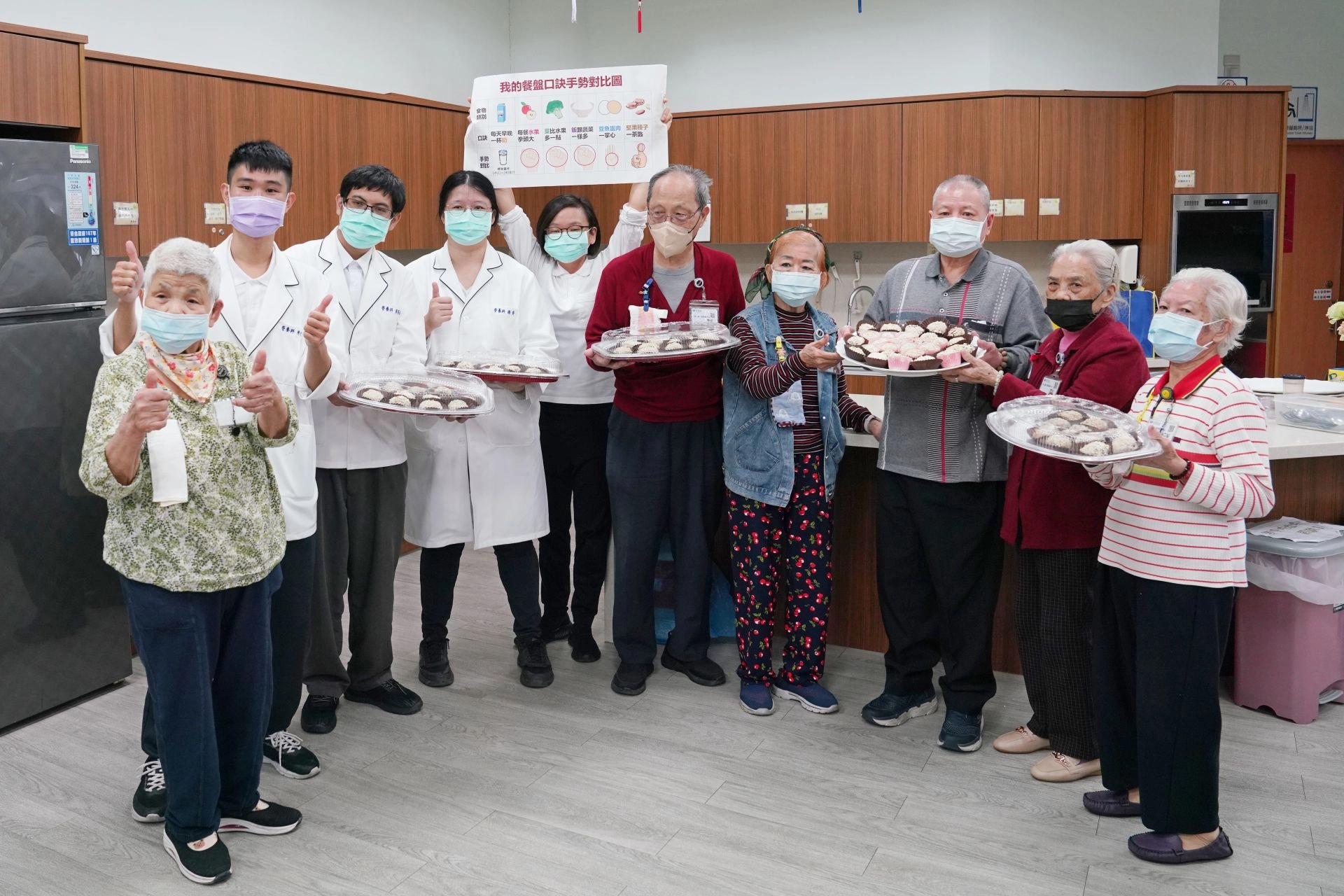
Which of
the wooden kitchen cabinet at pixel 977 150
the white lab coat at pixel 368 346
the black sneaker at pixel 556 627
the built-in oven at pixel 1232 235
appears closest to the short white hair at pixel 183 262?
the white lab coat at pixel 368 346

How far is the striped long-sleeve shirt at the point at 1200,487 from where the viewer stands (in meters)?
2.31

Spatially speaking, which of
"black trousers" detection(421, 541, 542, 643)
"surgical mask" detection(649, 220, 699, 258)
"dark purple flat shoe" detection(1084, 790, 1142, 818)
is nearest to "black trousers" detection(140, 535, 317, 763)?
"black trousers" detection(421, 541, 542, 643)

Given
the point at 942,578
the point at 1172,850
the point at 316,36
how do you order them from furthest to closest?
1. the point at 316,36
2. the point at 942,578
3. the point at 1172,850

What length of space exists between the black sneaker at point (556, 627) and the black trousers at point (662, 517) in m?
0.44

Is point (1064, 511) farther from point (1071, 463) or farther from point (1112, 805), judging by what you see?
point (1112, 805)

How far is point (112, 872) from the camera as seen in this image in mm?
2529

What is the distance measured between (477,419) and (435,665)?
34.4 inches

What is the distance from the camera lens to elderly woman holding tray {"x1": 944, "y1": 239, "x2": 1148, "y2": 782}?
2.72 metres

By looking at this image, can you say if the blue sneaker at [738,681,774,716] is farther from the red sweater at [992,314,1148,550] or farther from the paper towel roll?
the paper towel roll

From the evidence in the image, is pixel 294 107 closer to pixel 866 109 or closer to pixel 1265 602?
pixel 866 109

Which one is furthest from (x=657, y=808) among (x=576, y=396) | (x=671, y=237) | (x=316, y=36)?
(x=316, y=36)

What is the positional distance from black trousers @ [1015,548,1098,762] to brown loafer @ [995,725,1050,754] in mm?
91

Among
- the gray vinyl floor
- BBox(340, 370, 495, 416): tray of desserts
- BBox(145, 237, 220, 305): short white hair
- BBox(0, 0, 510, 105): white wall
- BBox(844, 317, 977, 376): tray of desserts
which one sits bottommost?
the gray vinyl floor

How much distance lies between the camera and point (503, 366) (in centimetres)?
331
